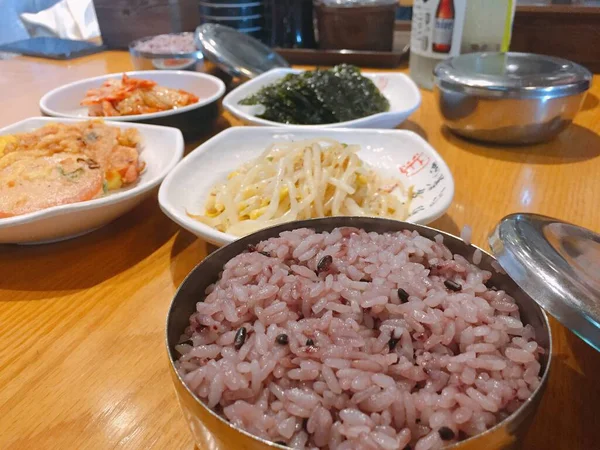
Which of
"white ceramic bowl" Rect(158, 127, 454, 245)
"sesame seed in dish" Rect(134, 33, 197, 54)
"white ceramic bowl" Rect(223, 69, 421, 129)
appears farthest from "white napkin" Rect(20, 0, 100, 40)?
"white ceramic bowl" Rect(158, 127, 454, 245)

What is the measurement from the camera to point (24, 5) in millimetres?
5609

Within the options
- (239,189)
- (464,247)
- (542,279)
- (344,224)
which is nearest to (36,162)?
(239,189)

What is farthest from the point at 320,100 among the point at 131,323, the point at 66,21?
the point at 66,21

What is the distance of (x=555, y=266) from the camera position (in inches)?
27.6

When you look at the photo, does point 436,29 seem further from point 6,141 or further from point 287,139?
point 6,141

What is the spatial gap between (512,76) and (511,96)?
0.13 meters

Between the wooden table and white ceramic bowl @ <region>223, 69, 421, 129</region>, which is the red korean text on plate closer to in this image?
the wooden table

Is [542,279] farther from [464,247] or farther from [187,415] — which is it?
[187,415]

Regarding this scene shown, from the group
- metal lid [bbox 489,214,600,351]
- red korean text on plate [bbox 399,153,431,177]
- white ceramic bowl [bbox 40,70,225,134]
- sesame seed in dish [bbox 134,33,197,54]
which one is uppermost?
metal lid [bbox 489,214,600,351]

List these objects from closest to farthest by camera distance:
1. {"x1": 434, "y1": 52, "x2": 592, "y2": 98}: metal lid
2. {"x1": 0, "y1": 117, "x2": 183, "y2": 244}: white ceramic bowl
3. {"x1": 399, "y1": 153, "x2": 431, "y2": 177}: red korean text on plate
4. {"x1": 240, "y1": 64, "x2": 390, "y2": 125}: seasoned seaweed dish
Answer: {"x1": 0, "y1": 117, "x2": 183, "y2": 244}: white ceramic bowl → {"x1": 399, "y1": 153, "x2": 431, "y2": 177}: red korean text on plate → {"x1": 434, "y1": 52, "x2": 592, "y2": 98}: metal lid → {"x1": 240, "y1": 64, "x2": 390, "y2": 125}: seasoned seaweed dish

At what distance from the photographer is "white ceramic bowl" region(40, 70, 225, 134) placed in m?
1.82

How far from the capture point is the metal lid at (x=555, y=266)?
2.09 feet

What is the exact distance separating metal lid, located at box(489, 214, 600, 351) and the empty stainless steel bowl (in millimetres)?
1038

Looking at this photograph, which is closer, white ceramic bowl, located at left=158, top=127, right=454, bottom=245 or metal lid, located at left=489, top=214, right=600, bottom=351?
metal lid, located at left=489, top=214, right=600, bottom=351
